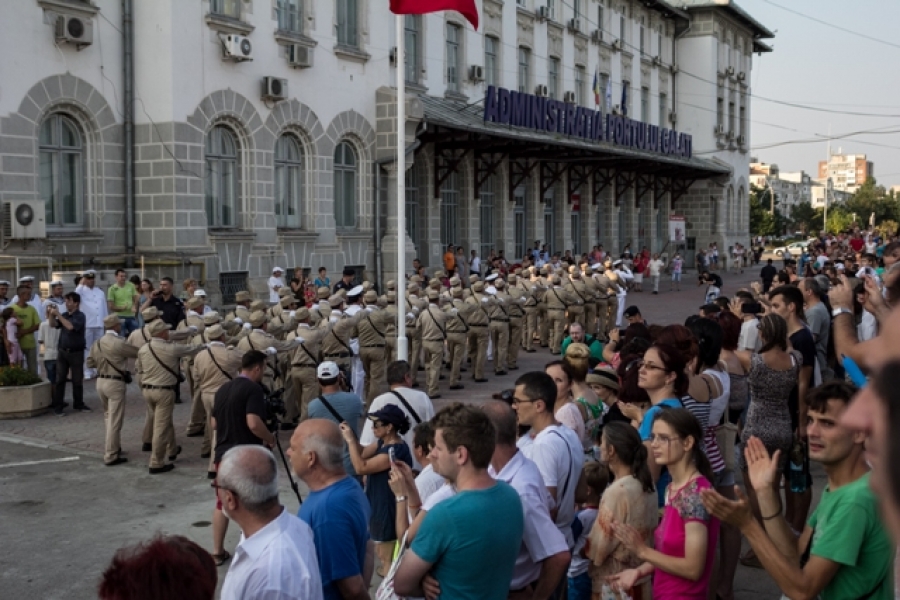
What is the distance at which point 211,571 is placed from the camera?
309cm

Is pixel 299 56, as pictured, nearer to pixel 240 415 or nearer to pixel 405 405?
pixel 240 415

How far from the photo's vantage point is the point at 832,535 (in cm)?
362

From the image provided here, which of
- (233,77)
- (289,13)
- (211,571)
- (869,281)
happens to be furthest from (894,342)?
(289,13)

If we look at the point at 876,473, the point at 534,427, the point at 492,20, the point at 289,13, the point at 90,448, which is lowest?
the point at 90,448

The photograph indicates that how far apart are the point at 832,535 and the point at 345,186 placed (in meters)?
22.6

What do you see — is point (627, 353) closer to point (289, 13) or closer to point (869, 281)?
point (869, 281)

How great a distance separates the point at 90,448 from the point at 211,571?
9393mm

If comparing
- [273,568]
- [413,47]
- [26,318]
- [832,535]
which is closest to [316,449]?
[273,568]

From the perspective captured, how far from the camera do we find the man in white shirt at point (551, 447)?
5.29m

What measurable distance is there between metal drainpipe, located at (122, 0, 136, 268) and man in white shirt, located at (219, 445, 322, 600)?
659 inches

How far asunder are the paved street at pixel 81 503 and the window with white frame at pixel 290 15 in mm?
11971

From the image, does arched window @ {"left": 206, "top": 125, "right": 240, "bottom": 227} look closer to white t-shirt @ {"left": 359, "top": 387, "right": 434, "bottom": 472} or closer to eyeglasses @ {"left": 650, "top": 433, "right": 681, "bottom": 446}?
white t-shirt @ {"left": 359, "top": 387, "right": 434, "bottom": 472}

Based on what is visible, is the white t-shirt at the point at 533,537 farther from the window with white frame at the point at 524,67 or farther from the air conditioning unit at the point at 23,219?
the window with white frame at the point at 524,67

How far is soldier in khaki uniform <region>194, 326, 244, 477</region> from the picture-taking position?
1091 centimetres
